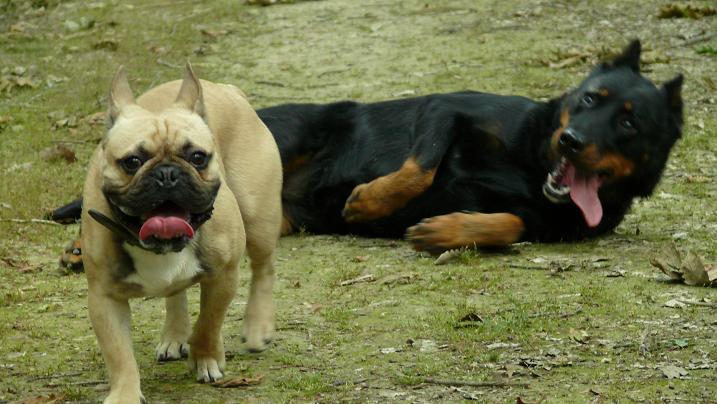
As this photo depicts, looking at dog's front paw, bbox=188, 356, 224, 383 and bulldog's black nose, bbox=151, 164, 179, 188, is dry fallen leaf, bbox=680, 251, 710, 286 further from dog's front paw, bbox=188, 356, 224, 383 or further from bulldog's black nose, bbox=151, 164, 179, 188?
bulldog's black nose, bbox=151, 164, 179, 188

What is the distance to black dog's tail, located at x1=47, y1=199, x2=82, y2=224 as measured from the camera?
24.6 ft

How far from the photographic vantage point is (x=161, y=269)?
442 centimetres

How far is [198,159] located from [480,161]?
124 inches

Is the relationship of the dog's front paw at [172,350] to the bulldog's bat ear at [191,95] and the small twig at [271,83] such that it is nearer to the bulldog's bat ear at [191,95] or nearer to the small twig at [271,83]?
the bulldog's bat ear at [191,95]

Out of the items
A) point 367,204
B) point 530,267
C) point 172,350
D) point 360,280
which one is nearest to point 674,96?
point 530,267

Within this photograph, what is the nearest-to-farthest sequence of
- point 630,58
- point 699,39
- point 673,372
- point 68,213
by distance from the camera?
point 673,372
point 630,58
point 68,213
point 699,39

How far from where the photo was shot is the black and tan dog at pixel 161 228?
4148 millimetres

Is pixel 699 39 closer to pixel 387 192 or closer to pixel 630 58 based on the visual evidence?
pixel 630 58

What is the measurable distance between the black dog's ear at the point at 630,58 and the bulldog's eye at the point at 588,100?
1.22ft

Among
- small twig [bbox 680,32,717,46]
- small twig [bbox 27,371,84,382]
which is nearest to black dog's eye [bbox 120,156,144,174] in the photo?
small twig [bbox 27,371,84,382]

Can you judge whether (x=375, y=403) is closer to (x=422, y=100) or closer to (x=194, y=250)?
(x=194, y=250)

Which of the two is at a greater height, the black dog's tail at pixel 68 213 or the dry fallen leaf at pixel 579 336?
the dry fallen leaf at pixel 579 336

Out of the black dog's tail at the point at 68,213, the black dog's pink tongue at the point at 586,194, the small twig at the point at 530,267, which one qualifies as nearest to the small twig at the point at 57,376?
the small twig at the point at 530,267

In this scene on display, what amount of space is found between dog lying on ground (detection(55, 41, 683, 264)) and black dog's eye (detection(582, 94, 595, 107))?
0.04ft
